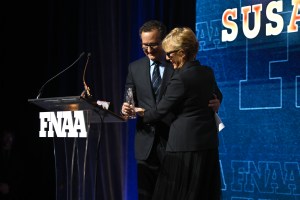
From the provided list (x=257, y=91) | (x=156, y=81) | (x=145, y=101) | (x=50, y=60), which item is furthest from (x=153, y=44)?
(x=50, y=60)

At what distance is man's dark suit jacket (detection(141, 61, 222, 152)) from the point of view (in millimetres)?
2764

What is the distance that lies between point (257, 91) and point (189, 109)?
4.82 feet

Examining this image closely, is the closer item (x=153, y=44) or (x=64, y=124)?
(x=64, y=124)

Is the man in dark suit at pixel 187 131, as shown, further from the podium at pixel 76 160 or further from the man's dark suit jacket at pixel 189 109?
the podium at pixel 76 160

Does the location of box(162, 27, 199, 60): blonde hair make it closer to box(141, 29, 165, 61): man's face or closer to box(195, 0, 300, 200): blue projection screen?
box(141, 29, 165, 61): man's face

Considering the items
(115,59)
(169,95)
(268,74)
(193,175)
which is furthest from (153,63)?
(115,59)

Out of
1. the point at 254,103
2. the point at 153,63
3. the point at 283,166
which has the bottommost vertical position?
the point at 283,166

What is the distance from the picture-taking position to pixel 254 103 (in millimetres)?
4129

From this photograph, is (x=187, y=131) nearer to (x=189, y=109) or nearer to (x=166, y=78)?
(x=189, y=109)

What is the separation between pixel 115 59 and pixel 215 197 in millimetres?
2435

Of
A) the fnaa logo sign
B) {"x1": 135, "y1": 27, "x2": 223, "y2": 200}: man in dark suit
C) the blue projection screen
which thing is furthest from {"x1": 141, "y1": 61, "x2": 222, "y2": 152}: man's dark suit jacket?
the blue projection screen

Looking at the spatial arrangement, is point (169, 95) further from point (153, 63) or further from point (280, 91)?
point (280, 91)

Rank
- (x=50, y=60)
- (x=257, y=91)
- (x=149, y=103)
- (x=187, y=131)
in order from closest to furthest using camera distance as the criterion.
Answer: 1. (x=187, y=131)
2. (x=149, y=103)
3. (x=257, y=91)
4. (x=50, y=60)

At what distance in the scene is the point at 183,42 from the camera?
9.25 ft
